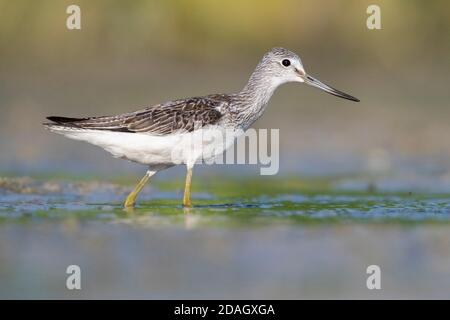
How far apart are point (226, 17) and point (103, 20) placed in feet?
9.17

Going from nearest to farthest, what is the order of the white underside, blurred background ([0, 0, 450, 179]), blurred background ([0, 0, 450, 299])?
1. blurred background ([0, 0, 450, 299])
2. the white underside
3. blurred background ([0, 0, 450, 179])

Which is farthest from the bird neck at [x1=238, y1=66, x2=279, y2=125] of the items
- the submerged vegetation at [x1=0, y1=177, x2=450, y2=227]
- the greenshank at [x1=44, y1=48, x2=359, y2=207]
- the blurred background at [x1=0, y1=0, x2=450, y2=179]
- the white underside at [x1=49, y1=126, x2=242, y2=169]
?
A: the blurred background at [x1=0, y1=0, x2=450, y2=179]

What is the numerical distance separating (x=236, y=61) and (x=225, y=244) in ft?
40.5

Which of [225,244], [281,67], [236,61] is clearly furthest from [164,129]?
[236,61]

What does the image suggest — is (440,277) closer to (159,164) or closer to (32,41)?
(159,164)

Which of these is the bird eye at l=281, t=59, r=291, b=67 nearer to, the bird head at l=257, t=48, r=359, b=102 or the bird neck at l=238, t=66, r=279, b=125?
the bird head at l=257, t=48, r=359, b=102

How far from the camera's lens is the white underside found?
1130 centimetres

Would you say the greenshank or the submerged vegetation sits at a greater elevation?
the greenshank

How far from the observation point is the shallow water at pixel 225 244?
7.82 m

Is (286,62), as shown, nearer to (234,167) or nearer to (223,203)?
(223,203)

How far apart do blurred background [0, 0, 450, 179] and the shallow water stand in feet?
16.5

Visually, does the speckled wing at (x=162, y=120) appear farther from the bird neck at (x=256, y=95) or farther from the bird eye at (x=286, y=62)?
the bird eye at (x=286, y=62)

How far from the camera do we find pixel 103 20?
2022 centimetres

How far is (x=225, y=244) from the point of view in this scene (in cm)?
924
